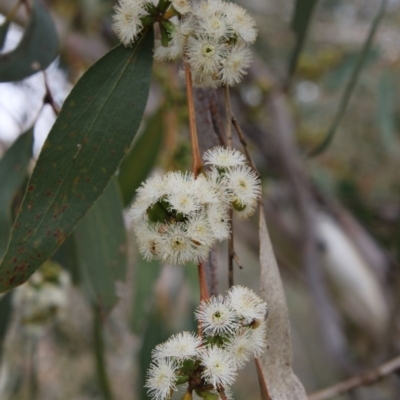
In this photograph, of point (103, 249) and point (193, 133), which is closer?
point (193, 133)

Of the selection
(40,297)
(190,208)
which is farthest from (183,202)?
(40,297)

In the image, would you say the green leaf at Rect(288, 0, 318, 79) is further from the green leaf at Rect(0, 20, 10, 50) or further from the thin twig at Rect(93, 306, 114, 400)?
the thin twig at Rect(93, 306, 114, 400)

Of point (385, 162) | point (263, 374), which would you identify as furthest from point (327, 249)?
point (385, 162)

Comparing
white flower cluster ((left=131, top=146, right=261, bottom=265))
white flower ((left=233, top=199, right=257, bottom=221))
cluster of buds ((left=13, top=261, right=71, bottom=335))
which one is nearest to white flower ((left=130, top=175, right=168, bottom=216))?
white flower cluster ((left=131, top=146, right=261, bottom=265))

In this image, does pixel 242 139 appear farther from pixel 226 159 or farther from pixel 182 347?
pixel 182 347

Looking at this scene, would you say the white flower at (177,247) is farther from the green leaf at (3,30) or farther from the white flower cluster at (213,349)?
the green leaf at (3,30)

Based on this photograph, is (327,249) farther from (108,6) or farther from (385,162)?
(385,162)

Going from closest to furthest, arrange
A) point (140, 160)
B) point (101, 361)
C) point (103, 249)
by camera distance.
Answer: point (103, 249) < point (140, 160) < point (101, 361)

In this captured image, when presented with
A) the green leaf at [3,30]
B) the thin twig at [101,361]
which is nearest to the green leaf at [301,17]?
the green leaf at [3,30]
